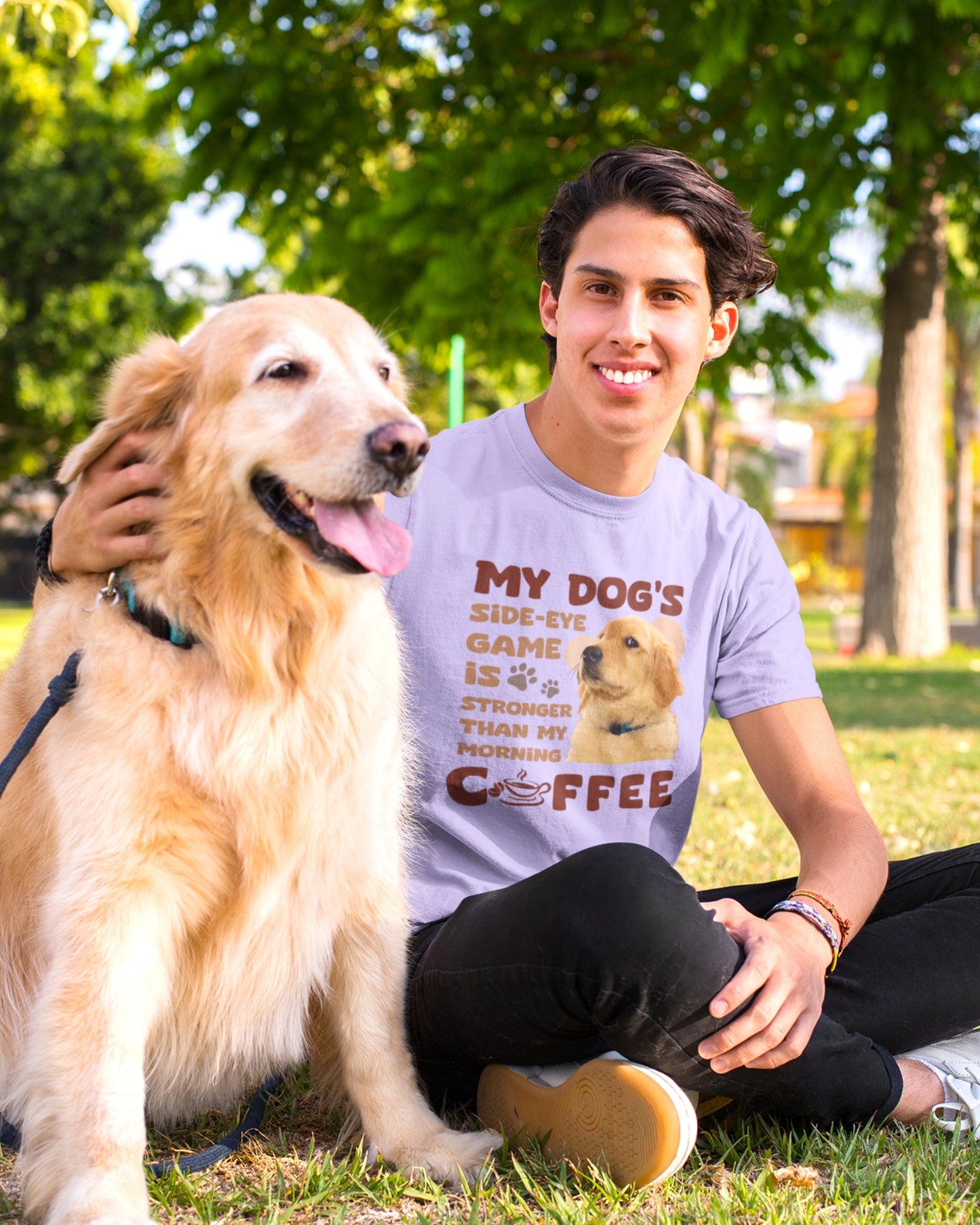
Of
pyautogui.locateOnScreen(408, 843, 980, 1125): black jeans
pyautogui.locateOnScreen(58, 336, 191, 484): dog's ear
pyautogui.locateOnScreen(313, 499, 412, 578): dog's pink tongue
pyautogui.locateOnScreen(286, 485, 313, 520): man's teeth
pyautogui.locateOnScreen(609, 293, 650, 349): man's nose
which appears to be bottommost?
pyautogui.locateOnScreen(408, 843, 980, 1125): black jeans

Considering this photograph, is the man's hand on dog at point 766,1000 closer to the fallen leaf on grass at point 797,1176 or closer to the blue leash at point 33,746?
the fallen leaf on grass at point 797,1176

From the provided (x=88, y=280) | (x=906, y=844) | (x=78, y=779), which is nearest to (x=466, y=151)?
(x=906, y=844)

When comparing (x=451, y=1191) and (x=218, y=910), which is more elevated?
(x=218, y=910)

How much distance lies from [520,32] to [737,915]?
374 inches

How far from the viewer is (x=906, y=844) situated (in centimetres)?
474

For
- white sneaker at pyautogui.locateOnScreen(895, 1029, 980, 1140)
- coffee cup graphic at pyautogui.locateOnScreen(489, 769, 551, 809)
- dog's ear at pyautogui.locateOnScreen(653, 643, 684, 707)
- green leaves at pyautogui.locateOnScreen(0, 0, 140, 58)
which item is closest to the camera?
white sneaker at pyautogui.locateOnScreen(895, 1029, 980, 1140)

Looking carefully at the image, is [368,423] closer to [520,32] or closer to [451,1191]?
[451,1191]

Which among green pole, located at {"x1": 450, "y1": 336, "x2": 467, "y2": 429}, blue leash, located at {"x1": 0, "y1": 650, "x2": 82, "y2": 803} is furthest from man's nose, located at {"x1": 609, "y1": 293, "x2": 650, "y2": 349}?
green pole, located at {"x1": 450, "y1": 336, "x2": 467, "y2": 429}

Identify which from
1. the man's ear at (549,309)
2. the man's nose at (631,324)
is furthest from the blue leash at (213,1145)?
the man's ear at (549,309)

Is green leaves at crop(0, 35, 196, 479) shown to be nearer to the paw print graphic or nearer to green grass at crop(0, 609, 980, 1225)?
the paw print graphic

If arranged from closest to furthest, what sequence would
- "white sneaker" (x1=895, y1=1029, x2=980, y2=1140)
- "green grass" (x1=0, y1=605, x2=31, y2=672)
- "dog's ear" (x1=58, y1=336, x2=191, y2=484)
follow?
1. "dog's ear" (x1=58, y1=336, x2=191, y2=484)
2. "white sneaker" (x1=895, y1=1029, x2=980, y2=1140)
3. "green grass" (x1=0, y1=605, x2=31, y2=672)

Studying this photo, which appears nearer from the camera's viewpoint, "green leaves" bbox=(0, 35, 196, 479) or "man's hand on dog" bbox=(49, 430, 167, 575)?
"man's hand on dog" bbox=(49, 430, 167, 575)

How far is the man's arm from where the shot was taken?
2.04 meters

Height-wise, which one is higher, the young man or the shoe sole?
the young man
